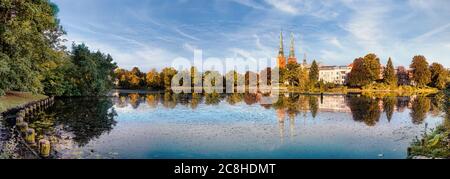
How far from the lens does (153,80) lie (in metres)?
109

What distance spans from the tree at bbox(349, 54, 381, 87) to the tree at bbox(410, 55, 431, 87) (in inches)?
342

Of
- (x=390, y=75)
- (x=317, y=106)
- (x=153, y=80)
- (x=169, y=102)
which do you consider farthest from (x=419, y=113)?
(x=153, y=80)

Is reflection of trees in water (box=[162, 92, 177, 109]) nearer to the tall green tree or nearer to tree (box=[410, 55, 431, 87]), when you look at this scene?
the tall green tree

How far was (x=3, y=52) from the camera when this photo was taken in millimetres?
22578

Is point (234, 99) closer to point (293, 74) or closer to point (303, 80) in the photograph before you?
point (303, 80)

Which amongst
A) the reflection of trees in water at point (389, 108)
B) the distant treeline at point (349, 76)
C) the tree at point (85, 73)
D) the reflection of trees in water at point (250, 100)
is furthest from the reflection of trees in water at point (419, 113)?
the tree at point (85, 73)

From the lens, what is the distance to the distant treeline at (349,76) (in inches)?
3339

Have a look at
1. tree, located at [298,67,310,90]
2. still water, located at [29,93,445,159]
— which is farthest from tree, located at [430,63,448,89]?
still water, located at [29,93,445,159]

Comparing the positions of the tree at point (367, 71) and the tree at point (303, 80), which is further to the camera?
the tree at point (367, 71)

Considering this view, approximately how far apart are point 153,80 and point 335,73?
67048mm

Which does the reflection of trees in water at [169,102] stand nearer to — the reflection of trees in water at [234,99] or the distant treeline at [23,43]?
the reflection of trees in water at [234,99]
